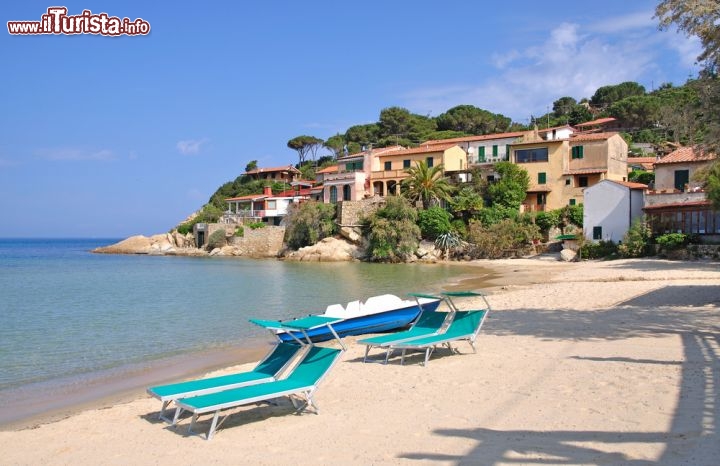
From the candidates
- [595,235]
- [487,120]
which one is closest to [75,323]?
[595,235]

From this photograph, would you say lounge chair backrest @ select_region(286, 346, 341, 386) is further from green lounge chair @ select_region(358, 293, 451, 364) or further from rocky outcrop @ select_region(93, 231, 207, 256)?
rocky outcrop @ select_region(93, 231, 207, 256)

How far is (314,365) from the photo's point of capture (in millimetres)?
8758

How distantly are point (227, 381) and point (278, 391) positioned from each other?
1258 millimetres

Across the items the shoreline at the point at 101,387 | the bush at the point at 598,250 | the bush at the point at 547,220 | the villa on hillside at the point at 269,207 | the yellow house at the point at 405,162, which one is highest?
the yellow house at the point at 405,162

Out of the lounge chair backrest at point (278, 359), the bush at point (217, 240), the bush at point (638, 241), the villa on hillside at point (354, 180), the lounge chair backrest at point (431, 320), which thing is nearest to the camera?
the lounge chair backrest at point (278, 359)

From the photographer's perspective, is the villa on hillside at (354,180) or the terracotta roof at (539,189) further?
the villa on hillside at (354,180)

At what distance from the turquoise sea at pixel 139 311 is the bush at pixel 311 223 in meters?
13.9

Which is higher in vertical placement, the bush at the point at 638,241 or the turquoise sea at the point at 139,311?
the bush at the point at 638,241

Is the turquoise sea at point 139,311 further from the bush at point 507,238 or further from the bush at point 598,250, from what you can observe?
the bush at point 598,250

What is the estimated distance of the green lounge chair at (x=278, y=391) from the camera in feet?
24.7

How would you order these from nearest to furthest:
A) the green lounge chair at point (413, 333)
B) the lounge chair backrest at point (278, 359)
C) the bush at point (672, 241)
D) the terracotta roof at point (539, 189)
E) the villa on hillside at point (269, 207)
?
the lounge chair backrest at point (278, 359) < the green lounge chair at point (413, 333) < the bush at point (672, 241) < the terracotta roof at point (539, 189) < the villa on hillside at point (269, 207)

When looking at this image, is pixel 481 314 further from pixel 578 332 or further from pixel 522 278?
pixel 522 278

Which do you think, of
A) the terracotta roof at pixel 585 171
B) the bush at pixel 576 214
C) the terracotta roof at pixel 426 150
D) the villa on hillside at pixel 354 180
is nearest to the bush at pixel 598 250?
the bush at pixel 576 214

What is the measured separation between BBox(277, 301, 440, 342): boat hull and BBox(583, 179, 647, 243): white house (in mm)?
29987
